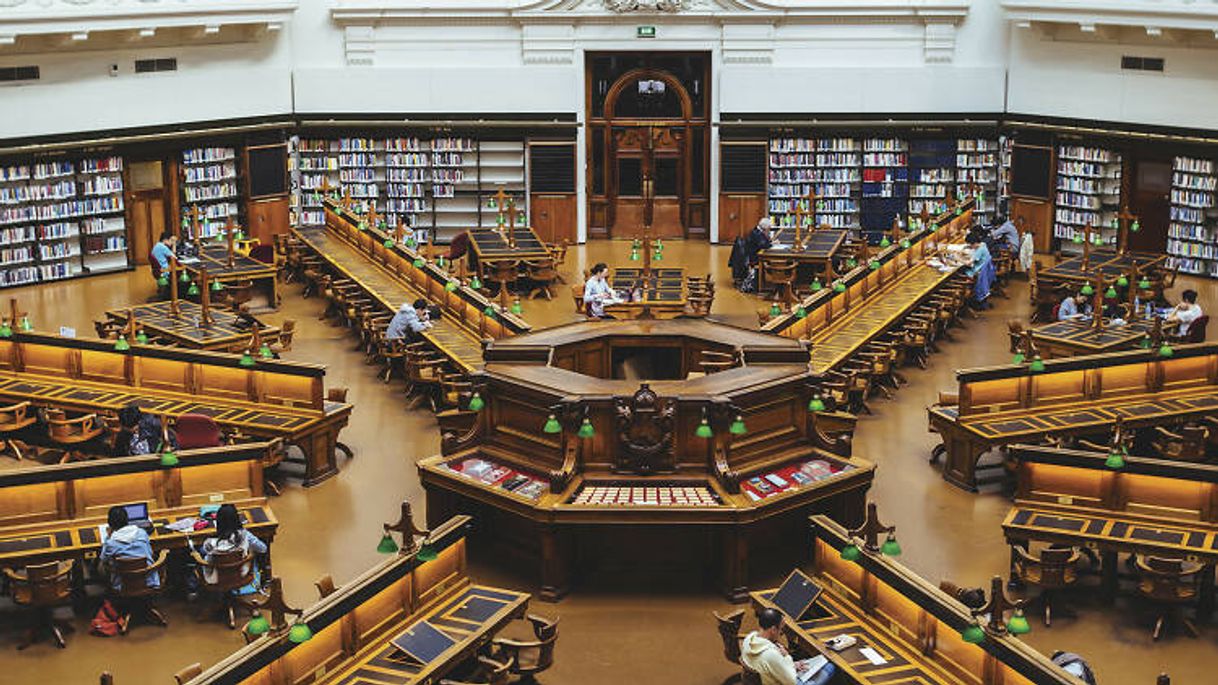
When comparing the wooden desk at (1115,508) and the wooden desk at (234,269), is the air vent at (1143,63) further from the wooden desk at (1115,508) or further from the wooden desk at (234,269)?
the wooden desk at (234,269)

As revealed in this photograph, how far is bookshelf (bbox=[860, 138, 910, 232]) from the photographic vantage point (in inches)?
1038

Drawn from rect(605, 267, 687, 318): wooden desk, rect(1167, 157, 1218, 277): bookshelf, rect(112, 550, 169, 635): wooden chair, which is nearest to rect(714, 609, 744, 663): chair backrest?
rect(112, 550, 169, 635): wooden chair

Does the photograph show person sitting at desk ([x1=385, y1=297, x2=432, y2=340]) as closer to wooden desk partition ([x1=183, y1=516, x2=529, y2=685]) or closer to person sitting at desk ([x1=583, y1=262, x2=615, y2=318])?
person sitting at desk ([x1=583, y1=262, x2=615, y2=318])

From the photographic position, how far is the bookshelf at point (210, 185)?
82.6 feet

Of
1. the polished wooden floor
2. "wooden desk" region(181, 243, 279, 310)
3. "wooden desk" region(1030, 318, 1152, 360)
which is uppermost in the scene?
"wooden desk" region(181, 243, 279, 310)

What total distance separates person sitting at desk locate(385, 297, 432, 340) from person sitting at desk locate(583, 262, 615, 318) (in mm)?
2013

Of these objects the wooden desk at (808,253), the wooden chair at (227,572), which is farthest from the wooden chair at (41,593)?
the wooden desk at (808,253)

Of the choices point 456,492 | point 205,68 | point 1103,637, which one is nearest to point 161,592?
point 456,492

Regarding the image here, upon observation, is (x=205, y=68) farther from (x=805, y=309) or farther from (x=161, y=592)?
(x=161, y=592)

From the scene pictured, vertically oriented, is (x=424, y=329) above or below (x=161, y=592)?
above

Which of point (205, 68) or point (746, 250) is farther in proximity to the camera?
point (205, 68)

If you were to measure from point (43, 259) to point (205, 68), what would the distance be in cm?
399

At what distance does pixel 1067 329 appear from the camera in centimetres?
1789

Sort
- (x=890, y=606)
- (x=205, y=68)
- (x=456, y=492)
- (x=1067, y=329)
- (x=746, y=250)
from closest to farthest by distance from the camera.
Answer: (x=890, y=606), (x=456, y=492), (x=1067, y=329), (x=746, y=250), (x=205, y=68)
